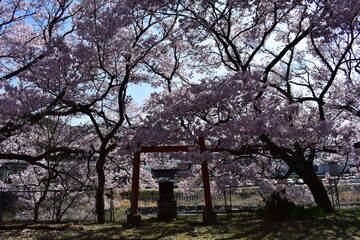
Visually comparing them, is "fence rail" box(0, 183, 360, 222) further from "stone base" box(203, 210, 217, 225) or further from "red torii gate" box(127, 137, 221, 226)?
"stone base" box(203, 210, 217, 225)

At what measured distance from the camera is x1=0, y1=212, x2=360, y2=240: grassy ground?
21.1ft

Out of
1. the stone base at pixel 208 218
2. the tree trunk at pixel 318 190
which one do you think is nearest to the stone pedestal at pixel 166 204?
the stone base at pixel 208 218

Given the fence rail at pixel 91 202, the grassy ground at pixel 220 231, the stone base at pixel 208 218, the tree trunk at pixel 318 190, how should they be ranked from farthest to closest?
the fence rail at pixel 91 202
the tree trunk at pixel 318 190
the stone base at pixel 208 218
the grassy ground at pixel 220 231

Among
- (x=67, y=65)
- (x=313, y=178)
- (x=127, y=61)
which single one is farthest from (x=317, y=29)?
(x=67, y=65)

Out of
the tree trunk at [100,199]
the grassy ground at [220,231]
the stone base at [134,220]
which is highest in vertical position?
the tree trunk at [100,199]

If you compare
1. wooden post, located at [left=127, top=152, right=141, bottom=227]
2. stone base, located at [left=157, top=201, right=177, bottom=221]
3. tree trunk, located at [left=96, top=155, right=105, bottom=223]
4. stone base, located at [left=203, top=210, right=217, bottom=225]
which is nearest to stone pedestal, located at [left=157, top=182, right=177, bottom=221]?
stone base, located at [left=157, top=201, right=177, bottom=221]

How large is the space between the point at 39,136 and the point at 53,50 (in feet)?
15.1

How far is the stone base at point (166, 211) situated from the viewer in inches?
404

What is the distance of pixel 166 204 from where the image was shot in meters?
10.4

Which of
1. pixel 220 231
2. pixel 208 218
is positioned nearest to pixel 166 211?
pixel 208 218

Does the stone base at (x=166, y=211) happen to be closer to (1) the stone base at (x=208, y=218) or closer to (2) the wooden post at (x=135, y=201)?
(2) the wooden post at (x=135, y=201)

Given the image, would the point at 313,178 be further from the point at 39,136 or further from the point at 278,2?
the point at 39,136

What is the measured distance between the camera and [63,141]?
38.8 ft

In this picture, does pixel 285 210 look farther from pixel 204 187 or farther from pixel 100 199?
pixel 100 199
